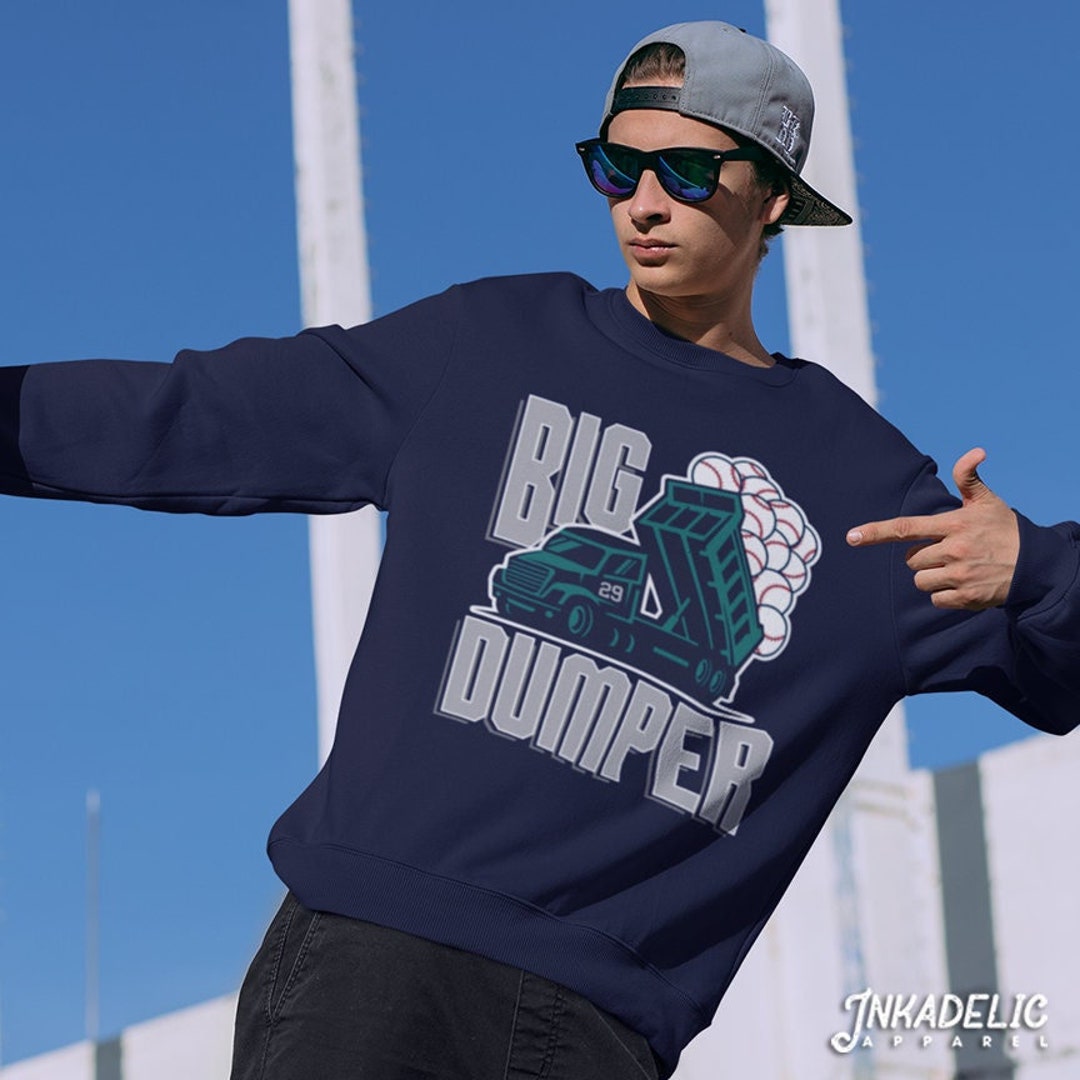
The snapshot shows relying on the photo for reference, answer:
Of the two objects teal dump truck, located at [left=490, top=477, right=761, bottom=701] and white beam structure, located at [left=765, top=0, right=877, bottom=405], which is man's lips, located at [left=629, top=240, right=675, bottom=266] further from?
white beam structure, located at [left=765, top=0, right=877, bottom=405]

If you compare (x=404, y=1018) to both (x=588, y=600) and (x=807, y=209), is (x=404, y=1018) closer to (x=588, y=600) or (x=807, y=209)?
(x=588, y=600)

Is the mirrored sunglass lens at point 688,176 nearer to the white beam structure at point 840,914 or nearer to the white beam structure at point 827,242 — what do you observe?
the white beam structure at point 840,914

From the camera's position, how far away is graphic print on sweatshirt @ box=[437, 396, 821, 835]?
2.26 m

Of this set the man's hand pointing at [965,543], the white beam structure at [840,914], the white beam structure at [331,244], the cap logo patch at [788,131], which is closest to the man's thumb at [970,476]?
the man's hand pointing at [965,543]

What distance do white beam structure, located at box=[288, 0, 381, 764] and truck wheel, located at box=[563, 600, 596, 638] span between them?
525 centimetres

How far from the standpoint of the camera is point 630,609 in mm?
2324

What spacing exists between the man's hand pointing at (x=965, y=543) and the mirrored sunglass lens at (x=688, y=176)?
0.47m

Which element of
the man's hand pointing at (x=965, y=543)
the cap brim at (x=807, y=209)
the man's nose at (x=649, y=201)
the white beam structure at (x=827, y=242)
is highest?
Result: the white beam structure at (x=827, y=242)

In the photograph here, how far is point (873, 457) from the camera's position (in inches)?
99.5

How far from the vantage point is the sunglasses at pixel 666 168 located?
251cm

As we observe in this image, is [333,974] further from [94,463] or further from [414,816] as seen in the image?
[94,463]

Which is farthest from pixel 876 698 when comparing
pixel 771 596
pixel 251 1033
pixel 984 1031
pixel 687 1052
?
pixel 687 1052

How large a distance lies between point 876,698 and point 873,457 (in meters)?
0.30

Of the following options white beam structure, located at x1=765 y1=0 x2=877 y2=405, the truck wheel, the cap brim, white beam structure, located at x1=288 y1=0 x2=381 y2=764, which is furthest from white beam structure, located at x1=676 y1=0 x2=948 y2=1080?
the truck wheel
